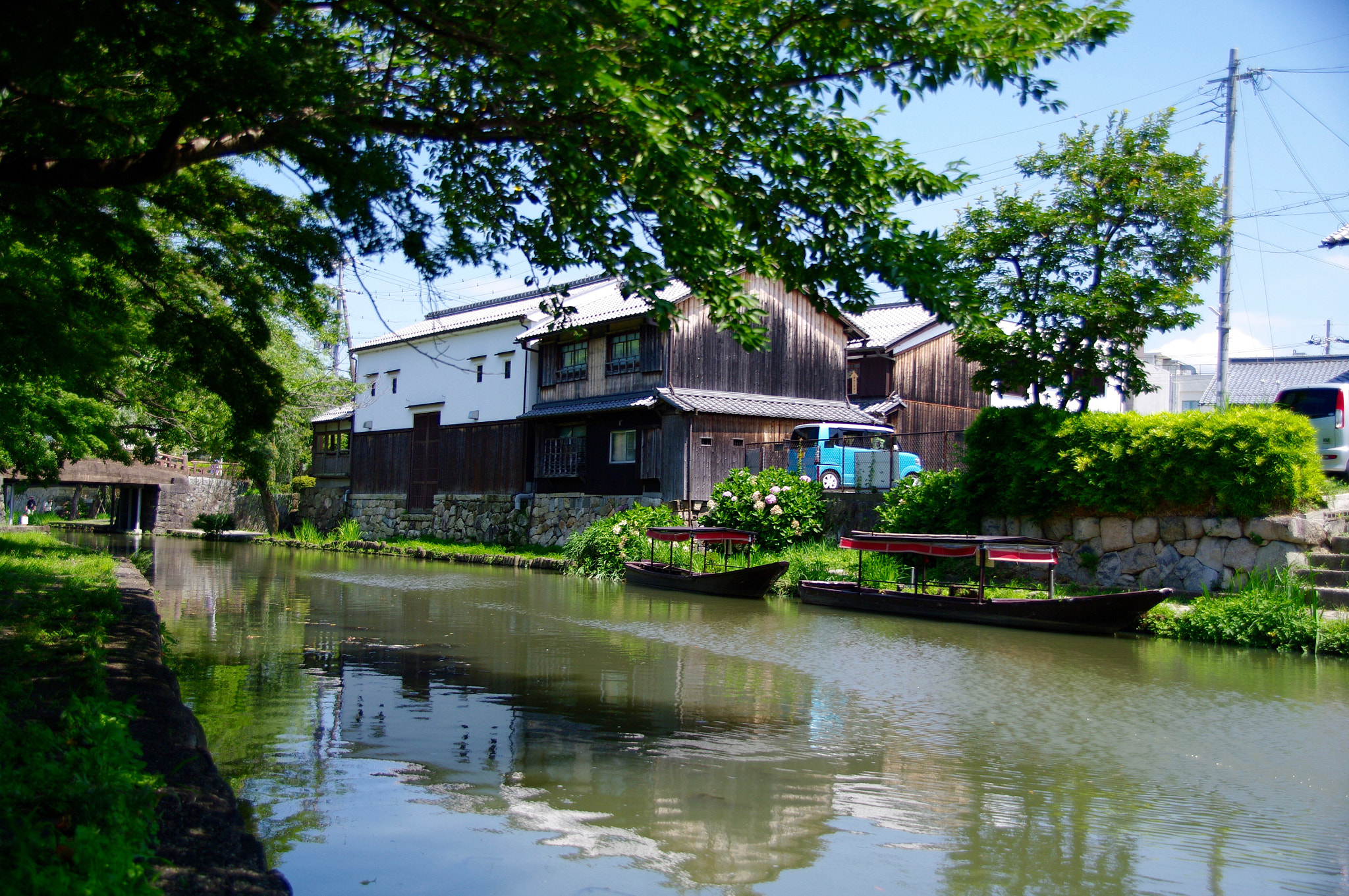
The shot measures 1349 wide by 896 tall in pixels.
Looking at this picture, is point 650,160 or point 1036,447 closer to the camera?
point 650,160

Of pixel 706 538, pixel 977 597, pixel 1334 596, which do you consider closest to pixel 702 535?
pixel 706 538

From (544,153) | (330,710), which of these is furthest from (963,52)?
(330,710)

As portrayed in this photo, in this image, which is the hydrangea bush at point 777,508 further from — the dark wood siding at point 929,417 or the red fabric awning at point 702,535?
the dark wood siding at point 929,417

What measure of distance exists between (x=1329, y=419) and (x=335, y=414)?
36.1m

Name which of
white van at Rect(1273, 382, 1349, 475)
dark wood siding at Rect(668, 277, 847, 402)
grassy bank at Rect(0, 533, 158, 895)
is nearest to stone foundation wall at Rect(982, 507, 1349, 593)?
white van at Rect(1273, 382, 1349, 475)

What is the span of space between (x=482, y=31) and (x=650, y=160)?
164 cm

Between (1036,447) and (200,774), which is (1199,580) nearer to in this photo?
(1036,447)

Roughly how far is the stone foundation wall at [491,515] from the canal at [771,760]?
1444 centimetres

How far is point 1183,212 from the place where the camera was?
16219 millimetres

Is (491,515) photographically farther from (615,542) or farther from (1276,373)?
(1276,373)

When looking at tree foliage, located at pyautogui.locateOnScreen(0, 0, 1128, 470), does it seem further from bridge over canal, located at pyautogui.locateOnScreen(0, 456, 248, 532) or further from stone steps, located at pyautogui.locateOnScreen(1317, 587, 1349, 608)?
bridge over canal, located at pyautogui.locateOnScreen(0, 456, 248, 532)

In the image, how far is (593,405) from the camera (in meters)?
28.5

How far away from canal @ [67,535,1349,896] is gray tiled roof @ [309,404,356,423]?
28.1m

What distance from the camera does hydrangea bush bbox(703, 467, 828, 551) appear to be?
2233 centimetres
